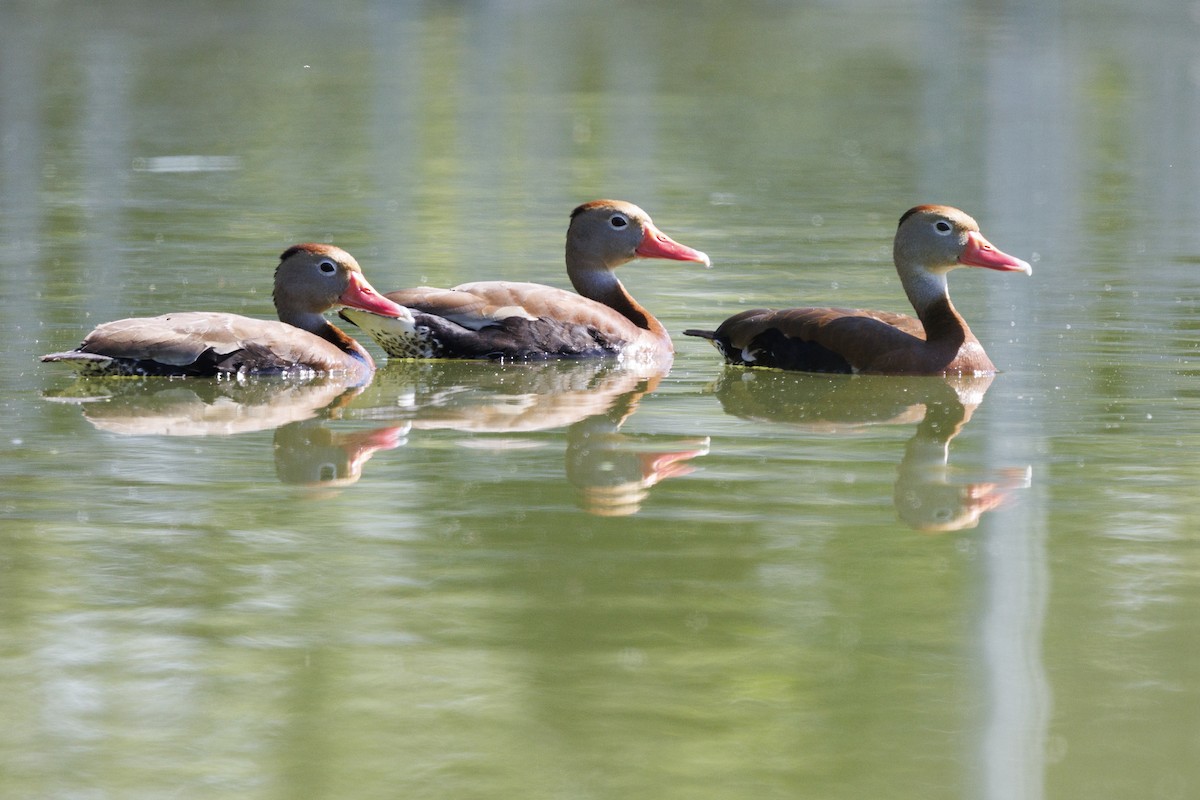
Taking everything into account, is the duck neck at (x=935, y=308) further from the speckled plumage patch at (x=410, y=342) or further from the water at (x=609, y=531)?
the speckled plumage patch at (x=410, y=342)

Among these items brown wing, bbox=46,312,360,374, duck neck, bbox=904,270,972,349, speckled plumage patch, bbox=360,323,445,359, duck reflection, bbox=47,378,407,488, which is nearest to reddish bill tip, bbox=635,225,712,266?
duck neck, bbox=904,270,972,349

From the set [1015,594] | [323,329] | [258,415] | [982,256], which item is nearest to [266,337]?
[323,329]

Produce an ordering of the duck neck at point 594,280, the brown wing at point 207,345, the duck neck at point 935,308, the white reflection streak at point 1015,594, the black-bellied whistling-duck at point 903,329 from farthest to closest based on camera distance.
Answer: the duck neck at point 594,280, the duck neck at point 935,308, the black-bellied whistling-duck at point 903,329, the brown wing at point 207,345, the white reflection streak at point 1015,594

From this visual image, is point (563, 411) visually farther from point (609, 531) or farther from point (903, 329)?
point (609, 531)

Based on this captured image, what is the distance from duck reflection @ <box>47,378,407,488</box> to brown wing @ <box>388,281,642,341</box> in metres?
0.92

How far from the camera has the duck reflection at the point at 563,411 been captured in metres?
8.59

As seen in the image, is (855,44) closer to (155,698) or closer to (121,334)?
(121,334)

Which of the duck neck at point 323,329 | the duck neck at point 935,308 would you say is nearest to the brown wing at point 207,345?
the duck neck at point 323,329

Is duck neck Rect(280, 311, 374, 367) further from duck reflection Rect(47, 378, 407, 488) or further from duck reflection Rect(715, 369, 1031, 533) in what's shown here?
duck reflection Rect(715, 369, 1031, 533)

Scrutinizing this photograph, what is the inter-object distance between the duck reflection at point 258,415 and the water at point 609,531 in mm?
34

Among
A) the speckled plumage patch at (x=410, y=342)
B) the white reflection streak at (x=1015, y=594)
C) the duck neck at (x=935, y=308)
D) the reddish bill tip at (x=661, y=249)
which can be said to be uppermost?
the reddish bill tip at (x=661, y=249)

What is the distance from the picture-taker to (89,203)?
19.0 meters

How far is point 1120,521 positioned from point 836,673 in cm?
215

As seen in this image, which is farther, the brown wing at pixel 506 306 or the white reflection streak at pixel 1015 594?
the brown wing at pixel 506 306
